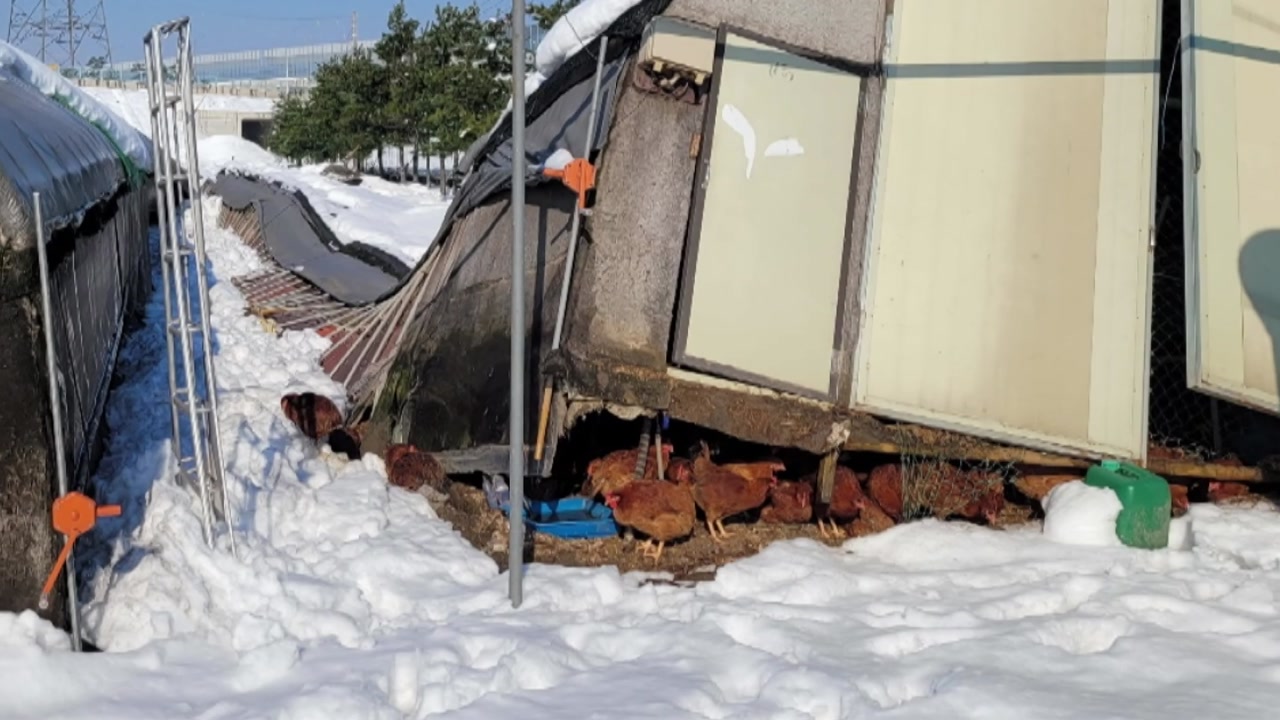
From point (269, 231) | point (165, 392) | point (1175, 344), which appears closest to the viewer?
point (1175, 344)

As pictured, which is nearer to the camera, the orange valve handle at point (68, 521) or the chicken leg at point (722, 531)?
the orange valve handle at point (68, 521)

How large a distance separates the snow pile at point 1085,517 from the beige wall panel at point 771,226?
1.43 meters

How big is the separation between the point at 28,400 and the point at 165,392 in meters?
4.06

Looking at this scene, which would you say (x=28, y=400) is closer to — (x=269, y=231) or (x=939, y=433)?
(x=939, y=433)

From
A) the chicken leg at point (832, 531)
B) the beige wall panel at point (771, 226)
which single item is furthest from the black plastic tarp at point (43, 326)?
the chicken leg at point (832, 531)

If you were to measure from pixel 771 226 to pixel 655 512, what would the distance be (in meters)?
1.78

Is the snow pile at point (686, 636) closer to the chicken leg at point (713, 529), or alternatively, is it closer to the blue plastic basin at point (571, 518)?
the chicken leg at point (713, 529)

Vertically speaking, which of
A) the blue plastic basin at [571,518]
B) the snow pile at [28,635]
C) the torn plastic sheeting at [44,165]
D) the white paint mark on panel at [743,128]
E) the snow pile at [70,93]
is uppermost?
the snow pile at [70,93]

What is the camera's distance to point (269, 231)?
18.1m

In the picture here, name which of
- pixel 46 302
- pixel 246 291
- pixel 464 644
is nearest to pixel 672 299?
pixel 464 644

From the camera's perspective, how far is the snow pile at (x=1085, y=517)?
22.3 ft

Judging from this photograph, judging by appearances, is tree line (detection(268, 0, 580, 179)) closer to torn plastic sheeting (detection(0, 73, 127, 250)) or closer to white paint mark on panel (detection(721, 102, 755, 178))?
torn plastic sheeting (detection(0, 73, 127, 250))

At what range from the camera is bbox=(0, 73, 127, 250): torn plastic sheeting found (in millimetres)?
5160

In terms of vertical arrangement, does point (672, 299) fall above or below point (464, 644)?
above
